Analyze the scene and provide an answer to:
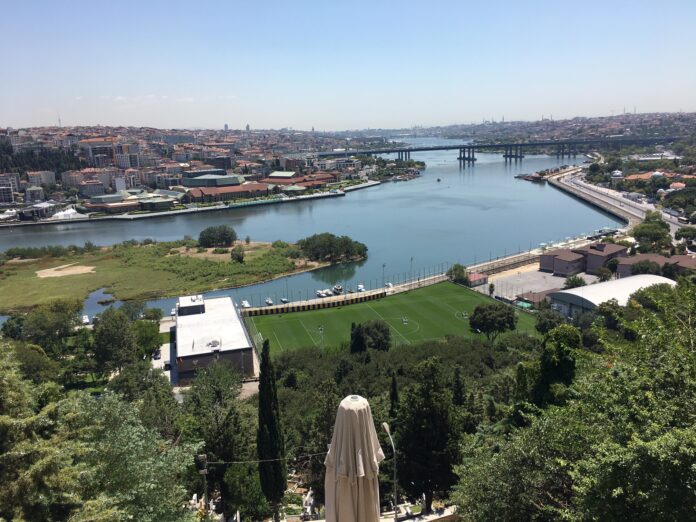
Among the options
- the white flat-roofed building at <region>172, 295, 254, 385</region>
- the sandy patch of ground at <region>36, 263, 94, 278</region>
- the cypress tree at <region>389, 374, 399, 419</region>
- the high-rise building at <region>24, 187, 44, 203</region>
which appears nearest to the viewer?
the cypress tree at <region>389, 374, 399, 419</region>

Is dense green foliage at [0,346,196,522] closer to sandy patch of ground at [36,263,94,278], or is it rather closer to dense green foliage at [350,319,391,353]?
dense green foliage at [350,319,391,353]

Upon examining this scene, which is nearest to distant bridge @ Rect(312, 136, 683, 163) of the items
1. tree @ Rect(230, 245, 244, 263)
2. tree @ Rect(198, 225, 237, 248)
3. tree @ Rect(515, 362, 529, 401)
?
tree @ Rect(198, 225, 237, 248)

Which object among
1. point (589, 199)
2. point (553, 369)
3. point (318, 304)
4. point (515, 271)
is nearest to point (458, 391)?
point (553, 369)

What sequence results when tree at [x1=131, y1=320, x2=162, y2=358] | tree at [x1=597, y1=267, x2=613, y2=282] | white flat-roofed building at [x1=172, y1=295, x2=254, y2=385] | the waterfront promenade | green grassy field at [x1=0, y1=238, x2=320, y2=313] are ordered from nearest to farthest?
1. white flat-roofed building at [x1=172, y1=295, x2=254, y2=385]
2. tree at [x1=131, y1=320, x2=162, y2=358]
3. tree at [x1=597, y1=267, x2=613, y2=282]
4. green grassy field at [x1=0, y1=238, x2=320, y2=313]
5. the waterfront promenade

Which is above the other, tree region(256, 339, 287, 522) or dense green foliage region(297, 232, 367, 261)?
tree region(256, 339, 287, 522)

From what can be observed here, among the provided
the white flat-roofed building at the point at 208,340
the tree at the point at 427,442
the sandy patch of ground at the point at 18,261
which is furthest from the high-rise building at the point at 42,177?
the tree at the point at 427,442

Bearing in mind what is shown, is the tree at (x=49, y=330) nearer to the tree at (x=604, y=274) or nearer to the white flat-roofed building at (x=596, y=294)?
the white flat-roofed building at (x=596, y=294)

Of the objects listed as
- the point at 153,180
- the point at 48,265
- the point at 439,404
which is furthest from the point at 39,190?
the point at 439,404

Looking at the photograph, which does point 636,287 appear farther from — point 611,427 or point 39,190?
point 39,190

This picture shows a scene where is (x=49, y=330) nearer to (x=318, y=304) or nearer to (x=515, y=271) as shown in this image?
(x=318, y=304)
